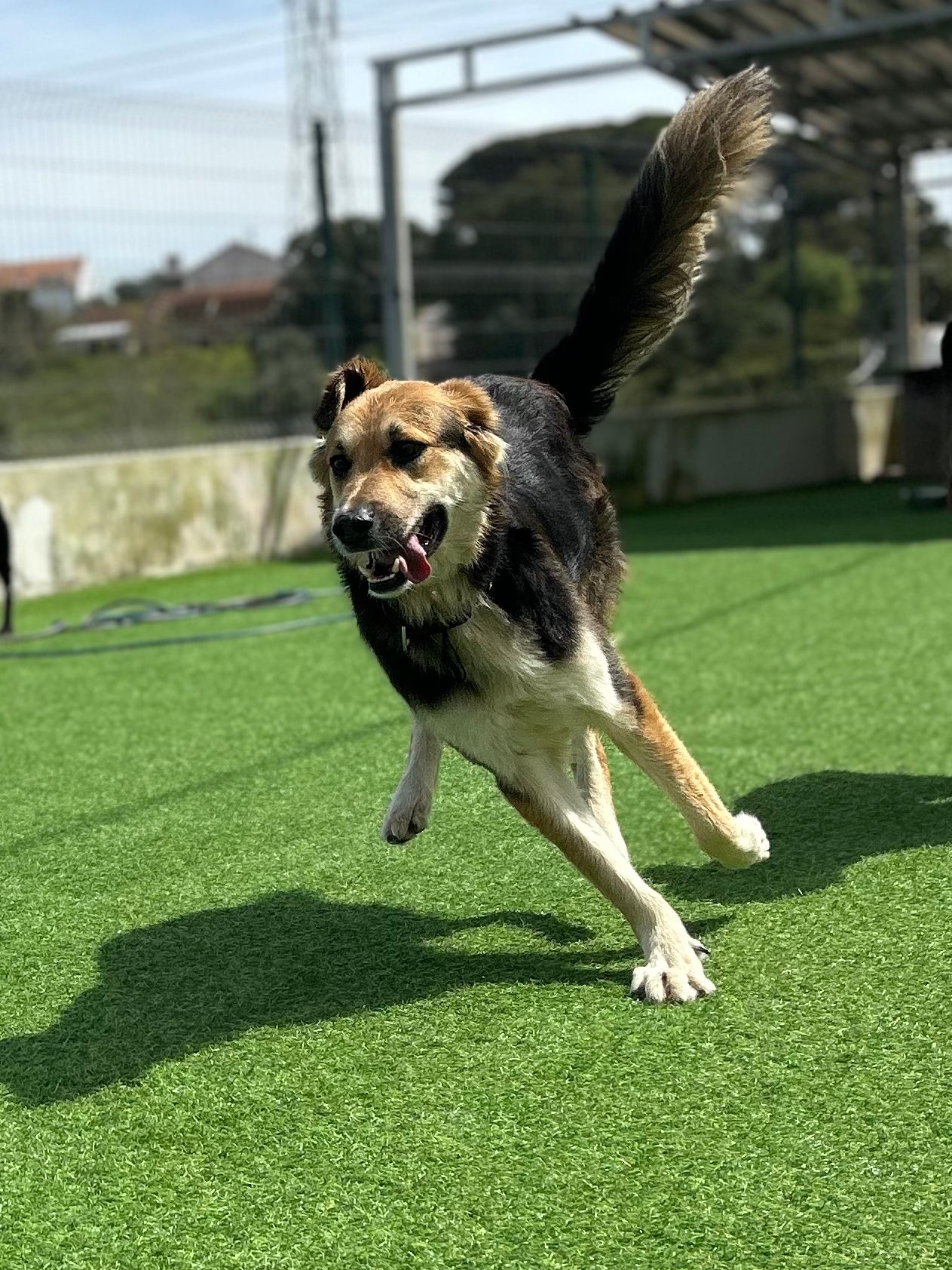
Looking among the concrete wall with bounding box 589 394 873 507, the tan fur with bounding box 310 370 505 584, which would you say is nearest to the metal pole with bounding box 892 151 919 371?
the concrete wall with bounding box 589 394 873 507

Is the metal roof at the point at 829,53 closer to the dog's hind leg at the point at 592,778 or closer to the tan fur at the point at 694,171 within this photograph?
the tan fur at the point at 694,171

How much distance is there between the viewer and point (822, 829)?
3.92 metres

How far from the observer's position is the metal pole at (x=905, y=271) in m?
18.9

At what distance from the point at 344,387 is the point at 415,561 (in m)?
0.56

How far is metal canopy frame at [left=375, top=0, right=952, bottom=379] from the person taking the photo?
39.5 ft

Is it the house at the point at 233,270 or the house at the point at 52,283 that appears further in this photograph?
the house at the point at 233,270

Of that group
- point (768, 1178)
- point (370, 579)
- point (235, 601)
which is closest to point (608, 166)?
point (235, 601)

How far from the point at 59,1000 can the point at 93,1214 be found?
90 cm

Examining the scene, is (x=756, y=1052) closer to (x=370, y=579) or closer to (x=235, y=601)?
(x=370, y=579)

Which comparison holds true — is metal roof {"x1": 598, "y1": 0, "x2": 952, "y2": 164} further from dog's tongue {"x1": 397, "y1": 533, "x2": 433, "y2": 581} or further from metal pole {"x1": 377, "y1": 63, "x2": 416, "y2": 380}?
dog's tongue {"x1": 397, "y1": 533, "x2": 433, "y2": 581}

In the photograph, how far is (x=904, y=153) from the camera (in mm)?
18547

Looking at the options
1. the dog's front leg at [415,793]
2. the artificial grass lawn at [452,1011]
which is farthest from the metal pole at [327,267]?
the dog's front leg at [415,793]

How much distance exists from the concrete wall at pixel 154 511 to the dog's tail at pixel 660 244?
22.2ft

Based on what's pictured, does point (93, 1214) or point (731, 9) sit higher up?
point (731, 9)
